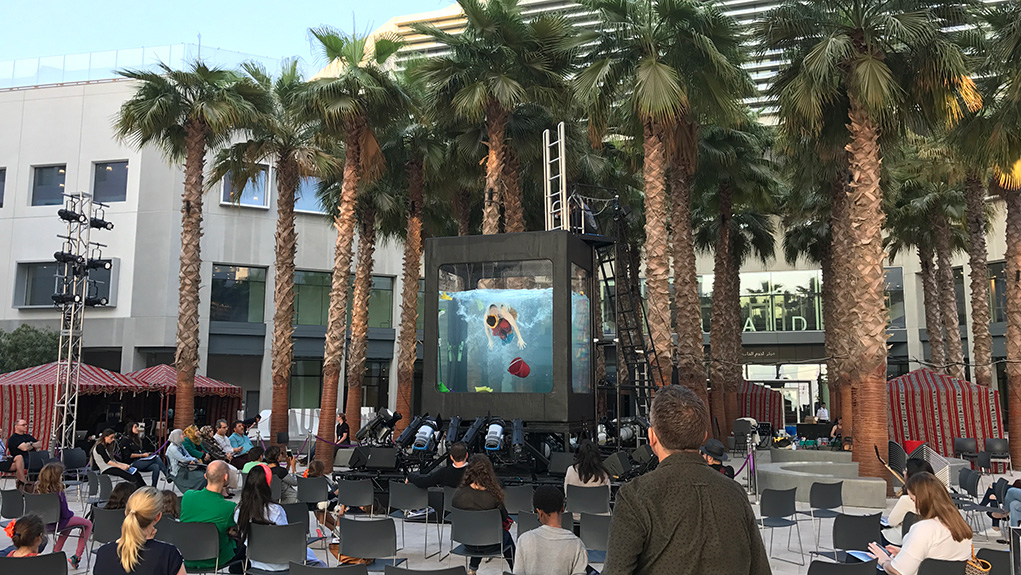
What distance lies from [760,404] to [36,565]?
30.9 m

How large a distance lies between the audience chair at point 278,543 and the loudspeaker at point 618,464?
729 cm

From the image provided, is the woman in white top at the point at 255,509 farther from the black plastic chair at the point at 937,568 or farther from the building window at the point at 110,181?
the building window at the point at 110,181

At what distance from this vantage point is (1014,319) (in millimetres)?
20312

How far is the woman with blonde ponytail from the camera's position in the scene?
473cm

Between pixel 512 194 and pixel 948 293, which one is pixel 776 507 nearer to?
pixel 512 194

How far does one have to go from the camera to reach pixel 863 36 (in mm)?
15492

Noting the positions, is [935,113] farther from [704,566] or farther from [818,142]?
[704,566]

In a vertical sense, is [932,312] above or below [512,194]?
below

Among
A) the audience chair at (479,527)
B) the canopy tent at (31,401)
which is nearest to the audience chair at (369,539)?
the audience chair at (479,527)

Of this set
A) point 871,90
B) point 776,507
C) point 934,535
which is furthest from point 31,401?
point 934,535

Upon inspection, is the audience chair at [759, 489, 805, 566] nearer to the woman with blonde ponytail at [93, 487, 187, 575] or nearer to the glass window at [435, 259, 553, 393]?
the glass window at [435, 259, 553, 393]

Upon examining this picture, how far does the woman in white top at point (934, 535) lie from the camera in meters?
5.27

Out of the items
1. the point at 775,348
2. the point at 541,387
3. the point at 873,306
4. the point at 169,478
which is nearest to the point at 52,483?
the point at 169,478

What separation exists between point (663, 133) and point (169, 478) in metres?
12.5
